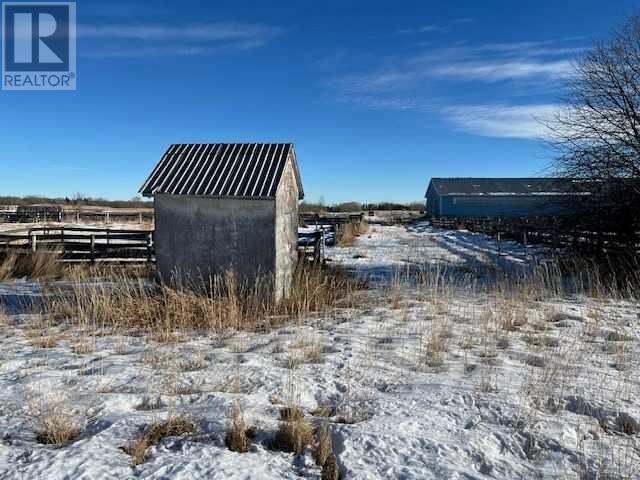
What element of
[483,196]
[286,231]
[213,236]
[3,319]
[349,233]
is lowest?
[3,319]

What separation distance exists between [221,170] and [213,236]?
132 cm

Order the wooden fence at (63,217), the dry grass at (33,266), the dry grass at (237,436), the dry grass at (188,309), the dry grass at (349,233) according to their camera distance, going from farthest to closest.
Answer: the wooden fence at (63,217), the dry grass at (349,233), the dry grass at (33,266), the dry grass at (188,309), the dry grass at (237,436)

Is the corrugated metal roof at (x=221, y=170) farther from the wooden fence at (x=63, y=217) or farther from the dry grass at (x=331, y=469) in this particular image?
the wooden fence at (x=63, y=217)

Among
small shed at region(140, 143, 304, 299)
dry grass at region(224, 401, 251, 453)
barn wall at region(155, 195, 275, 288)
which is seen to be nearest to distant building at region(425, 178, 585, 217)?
small shed at region(140, 143, 304, 299)

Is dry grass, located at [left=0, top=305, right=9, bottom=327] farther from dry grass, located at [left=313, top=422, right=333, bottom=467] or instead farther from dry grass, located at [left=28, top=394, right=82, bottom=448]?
dry grass, located at [left=313, top=422, right=333, bottom=467]

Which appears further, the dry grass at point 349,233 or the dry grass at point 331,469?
the dry grass at point 349,233

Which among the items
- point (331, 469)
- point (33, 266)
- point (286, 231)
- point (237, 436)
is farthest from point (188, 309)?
point (33, 266)

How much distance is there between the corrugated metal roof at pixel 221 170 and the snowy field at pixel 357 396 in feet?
8.91

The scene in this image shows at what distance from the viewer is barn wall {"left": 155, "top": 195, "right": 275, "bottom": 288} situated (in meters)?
7.69

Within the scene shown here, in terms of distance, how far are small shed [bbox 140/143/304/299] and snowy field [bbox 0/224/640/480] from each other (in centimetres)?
173

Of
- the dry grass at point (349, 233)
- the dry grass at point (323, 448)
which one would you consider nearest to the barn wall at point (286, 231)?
the dry grass at point (323, 448)

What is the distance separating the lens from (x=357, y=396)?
3.99 meters

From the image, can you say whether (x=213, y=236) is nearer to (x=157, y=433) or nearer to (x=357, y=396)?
(x=357, y=396)

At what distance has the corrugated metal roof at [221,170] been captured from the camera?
785cm
